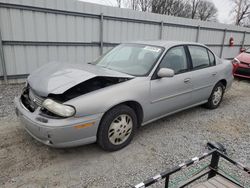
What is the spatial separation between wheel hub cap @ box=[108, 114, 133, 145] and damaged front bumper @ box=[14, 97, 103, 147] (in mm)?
265

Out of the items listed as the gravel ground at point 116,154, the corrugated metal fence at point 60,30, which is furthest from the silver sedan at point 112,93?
the corrugated metal fence at point 60,30

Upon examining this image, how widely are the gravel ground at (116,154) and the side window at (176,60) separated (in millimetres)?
1072

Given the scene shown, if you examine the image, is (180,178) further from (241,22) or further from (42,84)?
(241,22)

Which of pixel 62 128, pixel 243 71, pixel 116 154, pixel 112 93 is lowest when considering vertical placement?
pixel 116 154

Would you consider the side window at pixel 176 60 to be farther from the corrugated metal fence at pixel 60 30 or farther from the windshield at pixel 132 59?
the corrugated metal fence at pixel 60 30

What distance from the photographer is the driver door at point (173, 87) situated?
311 centimetres

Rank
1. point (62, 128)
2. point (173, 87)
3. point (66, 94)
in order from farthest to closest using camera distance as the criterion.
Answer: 1. point (173, 87)
2. point (66, 94)
3. point (62, 128)

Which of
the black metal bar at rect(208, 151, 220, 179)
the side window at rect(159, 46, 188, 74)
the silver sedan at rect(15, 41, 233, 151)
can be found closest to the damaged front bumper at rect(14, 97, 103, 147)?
the silver sedan at rect(15, 41, 233, 151)

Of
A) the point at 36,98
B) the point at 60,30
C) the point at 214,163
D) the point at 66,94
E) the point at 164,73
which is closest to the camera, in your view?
the point at 214,163

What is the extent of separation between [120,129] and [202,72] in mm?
2212

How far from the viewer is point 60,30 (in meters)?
6.04

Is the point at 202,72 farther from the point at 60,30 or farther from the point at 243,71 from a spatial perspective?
the point at 243,71

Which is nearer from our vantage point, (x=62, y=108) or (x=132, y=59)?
(x=62, y=108)

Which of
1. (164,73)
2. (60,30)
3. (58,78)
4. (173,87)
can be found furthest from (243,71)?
(58,78)
